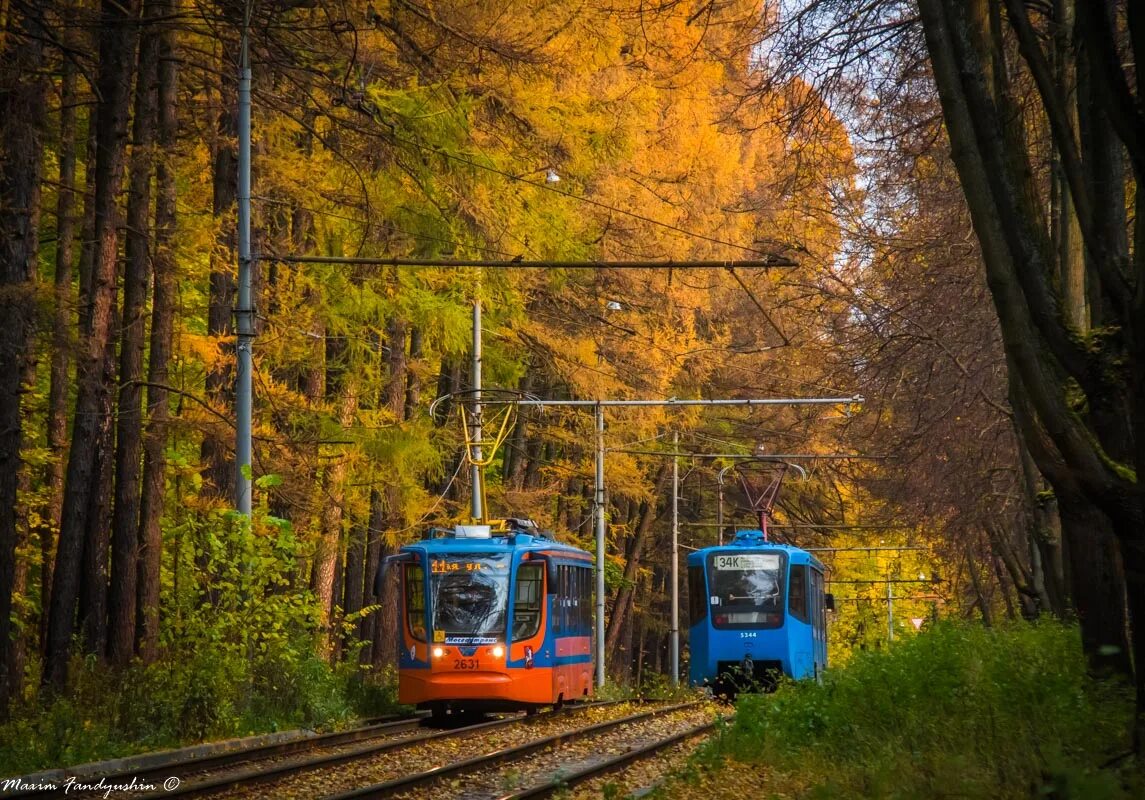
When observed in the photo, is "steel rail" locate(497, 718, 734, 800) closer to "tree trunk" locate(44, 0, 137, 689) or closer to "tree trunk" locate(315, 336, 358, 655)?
"tree trunk" locate(315, 336, 358, 655)

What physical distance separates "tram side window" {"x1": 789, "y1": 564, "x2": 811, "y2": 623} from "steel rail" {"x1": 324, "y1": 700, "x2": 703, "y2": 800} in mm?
6621

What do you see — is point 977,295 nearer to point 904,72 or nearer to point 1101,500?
point 904,72

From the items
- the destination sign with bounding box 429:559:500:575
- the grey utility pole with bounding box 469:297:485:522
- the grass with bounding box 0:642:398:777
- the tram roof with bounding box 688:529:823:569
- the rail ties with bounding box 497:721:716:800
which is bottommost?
the rail ties with bounding box 497:721:716:800

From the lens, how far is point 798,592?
2994cm

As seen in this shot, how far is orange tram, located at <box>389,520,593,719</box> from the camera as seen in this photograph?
21.9 m

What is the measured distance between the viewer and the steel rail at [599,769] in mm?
12680

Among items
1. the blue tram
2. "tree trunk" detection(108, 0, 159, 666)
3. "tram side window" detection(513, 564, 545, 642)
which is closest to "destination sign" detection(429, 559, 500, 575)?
"tram side window" detection(513, 564, 545, 642)

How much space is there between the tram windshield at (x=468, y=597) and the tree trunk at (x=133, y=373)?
4.13 m

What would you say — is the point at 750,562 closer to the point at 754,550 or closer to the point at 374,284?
the point at 754,550

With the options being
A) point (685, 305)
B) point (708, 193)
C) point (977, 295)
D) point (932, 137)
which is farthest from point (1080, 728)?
point (685, 305)

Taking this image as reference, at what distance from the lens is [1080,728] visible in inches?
412

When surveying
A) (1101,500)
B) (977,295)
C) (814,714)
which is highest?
(977,295)

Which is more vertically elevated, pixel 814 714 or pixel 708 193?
pixel 708 193

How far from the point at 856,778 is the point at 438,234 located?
47.8 ft
